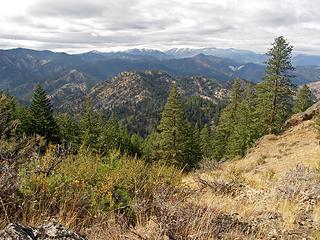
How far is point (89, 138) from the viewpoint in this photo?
45.9 metres

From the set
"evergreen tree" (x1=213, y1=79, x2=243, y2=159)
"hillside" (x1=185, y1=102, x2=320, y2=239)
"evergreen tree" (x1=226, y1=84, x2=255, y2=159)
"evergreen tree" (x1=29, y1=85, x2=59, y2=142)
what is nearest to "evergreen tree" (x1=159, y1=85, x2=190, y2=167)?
"evergreen tree" (x1=226, y1=84, x2=255, y2=159)

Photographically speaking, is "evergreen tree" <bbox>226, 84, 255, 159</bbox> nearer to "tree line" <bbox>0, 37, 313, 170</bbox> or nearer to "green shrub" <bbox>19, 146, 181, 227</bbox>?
"tree line" <bbox>0, 37, 313, 170</bbox>

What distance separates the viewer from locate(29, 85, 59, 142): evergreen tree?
44.2 metres

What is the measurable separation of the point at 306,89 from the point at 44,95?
1572 inches

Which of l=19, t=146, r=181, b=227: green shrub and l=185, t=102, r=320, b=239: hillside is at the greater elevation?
l=19, t=146, r=181, b=227: green shrub

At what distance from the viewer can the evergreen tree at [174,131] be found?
1720 inches

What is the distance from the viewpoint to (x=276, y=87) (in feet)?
136

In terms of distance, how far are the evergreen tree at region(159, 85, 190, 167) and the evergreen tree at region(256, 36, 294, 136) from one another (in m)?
9.03

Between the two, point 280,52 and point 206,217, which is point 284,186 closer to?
point 206,217

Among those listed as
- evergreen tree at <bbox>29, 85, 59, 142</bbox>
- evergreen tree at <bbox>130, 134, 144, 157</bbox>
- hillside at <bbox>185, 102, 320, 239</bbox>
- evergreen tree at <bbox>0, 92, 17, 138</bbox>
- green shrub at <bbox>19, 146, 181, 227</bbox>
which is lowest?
evergreen tree at <bbox>130, 134, 144, 157</bbox>

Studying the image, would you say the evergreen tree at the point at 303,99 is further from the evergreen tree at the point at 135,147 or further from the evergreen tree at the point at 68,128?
the evergreen tree at the point at 68,128

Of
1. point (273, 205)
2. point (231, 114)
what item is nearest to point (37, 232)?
point (273, 205)

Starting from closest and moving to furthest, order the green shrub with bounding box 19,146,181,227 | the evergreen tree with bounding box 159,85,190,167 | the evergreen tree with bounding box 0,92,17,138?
the green shrub with bounding box 19,146,181,227 < the evergreen tree with bounding box 0,92,17,138 < the evergreen tree with bounding box 159,85,190,167

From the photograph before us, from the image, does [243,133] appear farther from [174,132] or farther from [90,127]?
[90,127]
